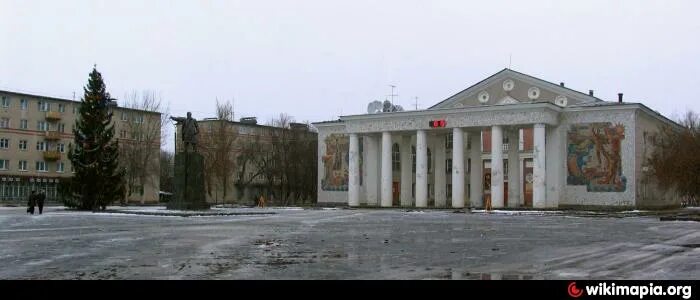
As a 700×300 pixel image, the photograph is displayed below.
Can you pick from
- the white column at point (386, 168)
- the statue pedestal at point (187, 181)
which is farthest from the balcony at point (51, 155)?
the statue pedestal at point (187, 181)

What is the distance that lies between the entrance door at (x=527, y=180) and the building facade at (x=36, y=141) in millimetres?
44222

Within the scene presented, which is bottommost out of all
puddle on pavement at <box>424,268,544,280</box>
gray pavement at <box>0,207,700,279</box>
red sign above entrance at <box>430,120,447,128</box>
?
gray pavement at <box>0,207,700,279</box>

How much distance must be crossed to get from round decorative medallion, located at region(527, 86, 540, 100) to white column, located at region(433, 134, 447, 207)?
10245 mm

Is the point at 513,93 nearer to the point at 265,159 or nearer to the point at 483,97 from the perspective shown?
the point at 483,97

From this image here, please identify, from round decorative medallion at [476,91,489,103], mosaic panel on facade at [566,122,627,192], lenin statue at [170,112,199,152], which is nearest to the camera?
lenin statue at [170,112,199,152]

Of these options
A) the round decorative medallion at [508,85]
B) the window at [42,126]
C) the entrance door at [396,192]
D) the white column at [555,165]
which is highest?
the round decorative medallion at [508,85]

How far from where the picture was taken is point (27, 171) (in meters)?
84.5

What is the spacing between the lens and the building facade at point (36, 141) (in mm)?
82312

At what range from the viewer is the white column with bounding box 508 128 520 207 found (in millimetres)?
62844

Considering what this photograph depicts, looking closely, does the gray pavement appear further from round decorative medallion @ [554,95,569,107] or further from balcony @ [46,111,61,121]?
balcony @ [46,111,61,121]

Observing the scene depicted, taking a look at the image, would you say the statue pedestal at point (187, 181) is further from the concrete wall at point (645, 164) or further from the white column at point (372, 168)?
the concrete wall at point (645, 164)

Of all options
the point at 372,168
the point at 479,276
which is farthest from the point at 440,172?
the point at 479,276

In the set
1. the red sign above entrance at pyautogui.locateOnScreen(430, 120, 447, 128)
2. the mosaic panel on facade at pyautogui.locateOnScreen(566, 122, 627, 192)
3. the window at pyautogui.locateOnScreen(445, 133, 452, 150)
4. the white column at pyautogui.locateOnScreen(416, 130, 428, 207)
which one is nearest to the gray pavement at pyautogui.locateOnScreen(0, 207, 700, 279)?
the mosaic panel on facade at pyautogui.locateOnScreen(566, 122, 627, 192)
